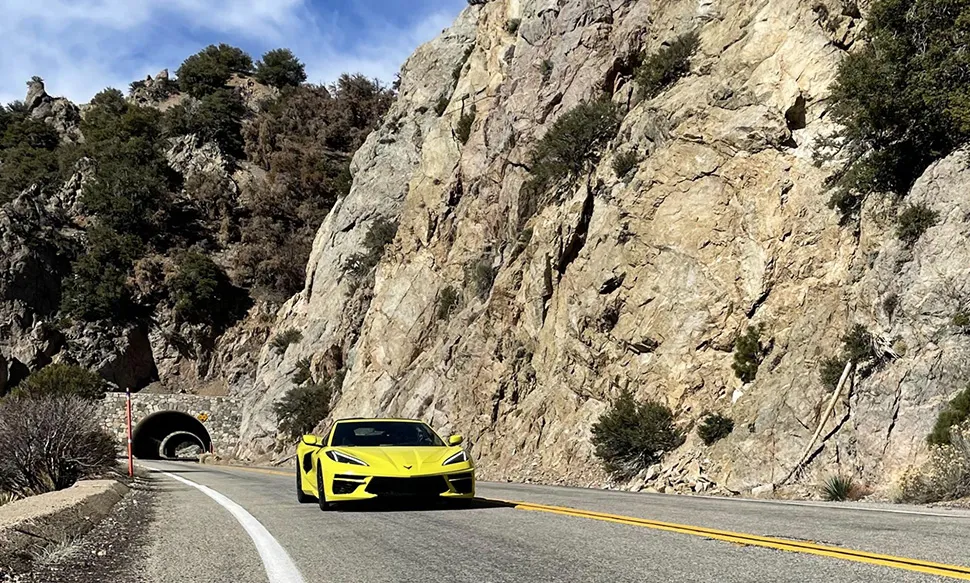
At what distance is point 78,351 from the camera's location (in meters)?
61.2

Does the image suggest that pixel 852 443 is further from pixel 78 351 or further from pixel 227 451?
pixel 78 351

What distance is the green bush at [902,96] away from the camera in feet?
58.1

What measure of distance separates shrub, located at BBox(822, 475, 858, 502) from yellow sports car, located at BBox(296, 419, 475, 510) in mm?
7121

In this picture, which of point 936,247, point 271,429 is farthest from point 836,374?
point 271,429

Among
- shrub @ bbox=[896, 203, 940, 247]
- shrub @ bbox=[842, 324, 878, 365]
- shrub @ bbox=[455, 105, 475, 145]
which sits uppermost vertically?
shrub @ bbox=[455, 105, 475, 145]

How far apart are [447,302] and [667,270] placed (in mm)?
13560

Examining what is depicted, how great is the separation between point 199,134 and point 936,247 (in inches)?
2830

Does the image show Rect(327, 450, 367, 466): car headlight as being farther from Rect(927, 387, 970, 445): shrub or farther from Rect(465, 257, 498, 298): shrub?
Rect(465, 257, 498, 298): shrub

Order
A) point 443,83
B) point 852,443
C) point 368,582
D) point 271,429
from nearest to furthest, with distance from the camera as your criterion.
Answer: point 368,582 < point 852,443 < point 271,429 < point 443,83

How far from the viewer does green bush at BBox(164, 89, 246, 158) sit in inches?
3063

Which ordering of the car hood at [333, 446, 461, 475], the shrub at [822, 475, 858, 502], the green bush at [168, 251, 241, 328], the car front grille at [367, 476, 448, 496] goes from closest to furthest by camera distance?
1. the car front grille at [367, 476, 448, 496]
2. the car hood at [333, 446, 461, 475]
3. the shrub at [822, 475, 858, 502]
4. the green bush at [168, 251, 241, 328]

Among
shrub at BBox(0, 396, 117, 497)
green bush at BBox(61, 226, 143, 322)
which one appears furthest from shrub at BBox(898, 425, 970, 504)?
green bush at BBox(61, 226, 143, 322)

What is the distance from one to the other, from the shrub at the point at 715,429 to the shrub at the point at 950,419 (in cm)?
571

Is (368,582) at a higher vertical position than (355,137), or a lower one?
lower
